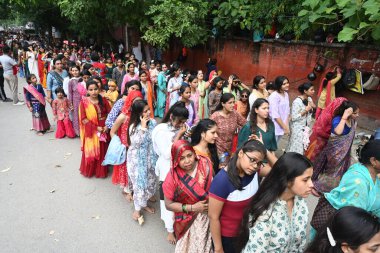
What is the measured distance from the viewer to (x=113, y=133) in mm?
3820

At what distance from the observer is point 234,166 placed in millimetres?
1986

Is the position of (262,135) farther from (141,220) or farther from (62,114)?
(62,114)

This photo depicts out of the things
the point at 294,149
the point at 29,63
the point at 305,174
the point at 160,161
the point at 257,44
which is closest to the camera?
the point at 305,174

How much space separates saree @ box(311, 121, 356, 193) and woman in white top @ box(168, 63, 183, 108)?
3.69m

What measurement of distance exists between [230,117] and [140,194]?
5.18ft

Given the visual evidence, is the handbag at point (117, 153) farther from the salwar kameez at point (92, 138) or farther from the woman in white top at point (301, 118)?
the woman in white top at point (301, 118)

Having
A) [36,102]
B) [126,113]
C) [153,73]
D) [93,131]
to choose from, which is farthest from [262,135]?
[153,73]

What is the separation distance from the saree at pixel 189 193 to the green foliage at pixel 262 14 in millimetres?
6462

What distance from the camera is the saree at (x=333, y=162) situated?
3.37 metres

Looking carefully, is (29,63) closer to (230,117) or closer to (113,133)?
(113,133)

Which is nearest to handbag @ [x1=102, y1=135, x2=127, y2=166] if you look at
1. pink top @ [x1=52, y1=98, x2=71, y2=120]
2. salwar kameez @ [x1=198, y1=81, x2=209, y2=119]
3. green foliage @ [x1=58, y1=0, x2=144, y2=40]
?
salwar kameez @ [x1=198, y1=81, x2=209, y2=119]

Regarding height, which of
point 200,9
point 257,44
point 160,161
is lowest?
point 160,161

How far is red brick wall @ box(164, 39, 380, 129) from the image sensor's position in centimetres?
632

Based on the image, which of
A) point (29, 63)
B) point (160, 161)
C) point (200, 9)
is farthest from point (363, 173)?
point (29, 63)
